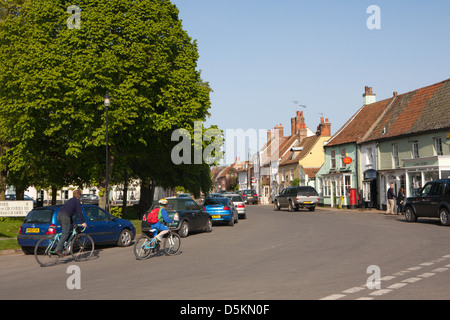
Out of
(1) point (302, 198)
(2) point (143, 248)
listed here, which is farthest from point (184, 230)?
(1) point (302, 198)

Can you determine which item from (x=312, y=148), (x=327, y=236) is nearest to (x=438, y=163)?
(x=327, y=236)

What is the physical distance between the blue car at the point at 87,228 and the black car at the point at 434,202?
49.1ft

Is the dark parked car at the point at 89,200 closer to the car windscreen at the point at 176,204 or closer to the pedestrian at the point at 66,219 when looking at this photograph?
the car windscreen at the point at 176,204

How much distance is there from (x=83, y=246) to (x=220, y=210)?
13.3 metres

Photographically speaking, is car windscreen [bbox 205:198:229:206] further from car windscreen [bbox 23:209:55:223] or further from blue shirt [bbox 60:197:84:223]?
blue shirt [bbox 60:197:84:223]

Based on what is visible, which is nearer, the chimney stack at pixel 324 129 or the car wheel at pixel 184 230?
the car wheel at pixel 184 230

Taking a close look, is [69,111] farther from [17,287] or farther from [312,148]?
[312,148]

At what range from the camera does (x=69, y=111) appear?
24078 mm

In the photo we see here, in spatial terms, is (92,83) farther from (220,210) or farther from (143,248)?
(143,248)

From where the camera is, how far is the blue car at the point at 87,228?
14203 mm

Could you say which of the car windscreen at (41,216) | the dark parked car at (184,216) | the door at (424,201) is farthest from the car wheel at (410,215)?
the car windscreen at (41,216)

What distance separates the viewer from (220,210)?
1024 inches

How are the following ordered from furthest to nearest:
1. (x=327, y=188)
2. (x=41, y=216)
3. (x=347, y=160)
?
1. (x=327, y=188)
2. (x=347, y=160)
3. (x=41, y=216)
